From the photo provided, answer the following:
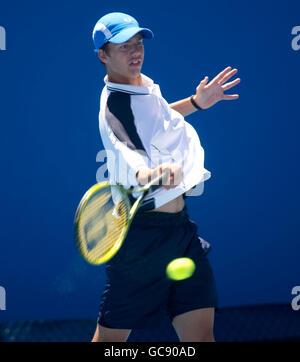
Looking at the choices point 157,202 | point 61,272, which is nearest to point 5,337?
point 61,272

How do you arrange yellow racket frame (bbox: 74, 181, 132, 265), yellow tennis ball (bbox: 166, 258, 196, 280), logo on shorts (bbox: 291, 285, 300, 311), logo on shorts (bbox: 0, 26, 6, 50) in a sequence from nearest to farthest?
yellow racket frame (bbox: 74, 181, 132, 265) → yellow tennis ball (bbox: 166, 258, 196, 280) → logo on shorts (bbox: 0, 26, 6, 50) → logo on shorts (bbox: 291, 285, 300, 311)

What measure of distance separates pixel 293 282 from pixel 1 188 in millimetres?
2124

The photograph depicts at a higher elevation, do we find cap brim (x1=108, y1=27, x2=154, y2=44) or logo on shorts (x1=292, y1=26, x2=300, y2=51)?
logo on shorts (x1=292, y1=26, x2=300, y2=51)

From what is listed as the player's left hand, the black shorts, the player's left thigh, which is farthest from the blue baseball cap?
the player's left thigh

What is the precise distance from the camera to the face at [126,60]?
2.96 m

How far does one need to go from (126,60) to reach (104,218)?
0.70m

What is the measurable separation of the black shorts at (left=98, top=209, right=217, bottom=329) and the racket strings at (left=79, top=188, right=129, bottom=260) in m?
0.08

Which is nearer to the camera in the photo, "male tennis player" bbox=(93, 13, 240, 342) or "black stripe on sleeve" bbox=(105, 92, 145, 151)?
"black stripe on sleeve" bbox=(105, 92, 145, 151)

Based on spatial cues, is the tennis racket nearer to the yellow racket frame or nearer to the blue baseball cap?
the yellow racket frame

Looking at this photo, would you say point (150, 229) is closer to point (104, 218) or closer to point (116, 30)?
point (104, 218)

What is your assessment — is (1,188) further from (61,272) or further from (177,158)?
(177,158)

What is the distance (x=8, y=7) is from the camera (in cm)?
427

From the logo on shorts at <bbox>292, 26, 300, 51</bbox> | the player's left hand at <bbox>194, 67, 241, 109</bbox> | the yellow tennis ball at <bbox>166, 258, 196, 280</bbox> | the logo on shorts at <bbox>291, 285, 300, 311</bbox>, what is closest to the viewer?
the yellow tennis ball at <bbox>166, 258, 196, 280</bbox>

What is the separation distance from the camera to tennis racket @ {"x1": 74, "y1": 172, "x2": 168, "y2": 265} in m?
2.72
